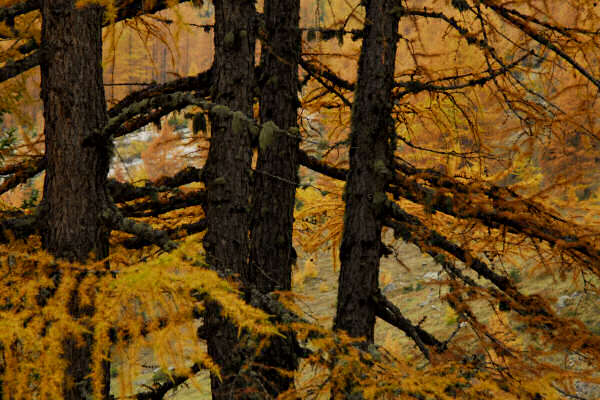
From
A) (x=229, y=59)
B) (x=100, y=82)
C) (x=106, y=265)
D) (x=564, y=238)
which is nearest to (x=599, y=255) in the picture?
(x=564, y=238)

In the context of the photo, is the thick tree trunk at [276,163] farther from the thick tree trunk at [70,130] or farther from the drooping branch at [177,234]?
the thick tree trunk at [70,130]

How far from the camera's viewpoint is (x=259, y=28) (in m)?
3.66

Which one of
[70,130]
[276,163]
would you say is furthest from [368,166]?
[70,130]

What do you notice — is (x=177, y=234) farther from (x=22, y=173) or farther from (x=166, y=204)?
(x=22, y=173)

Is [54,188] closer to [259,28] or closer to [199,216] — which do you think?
[259,28]

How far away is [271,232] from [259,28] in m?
1.86

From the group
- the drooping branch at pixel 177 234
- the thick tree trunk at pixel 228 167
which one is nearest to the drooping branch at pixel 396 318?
the thick tree trunk at pixel 228 167

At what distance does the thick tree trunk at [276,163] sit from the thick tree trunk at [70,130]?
1669mm

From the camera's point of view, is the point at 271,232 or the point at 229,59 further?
the point at 271,232

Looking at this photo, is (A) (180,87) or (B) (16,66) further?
(A) (180,87)

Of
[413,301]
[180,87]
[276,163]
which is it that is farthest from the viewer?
[413,301]

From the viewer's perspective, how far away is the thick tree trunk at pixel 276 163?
4.12 metres

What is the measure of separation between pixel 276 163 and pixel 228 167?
972mm

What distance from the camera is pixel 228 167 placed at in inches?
130
